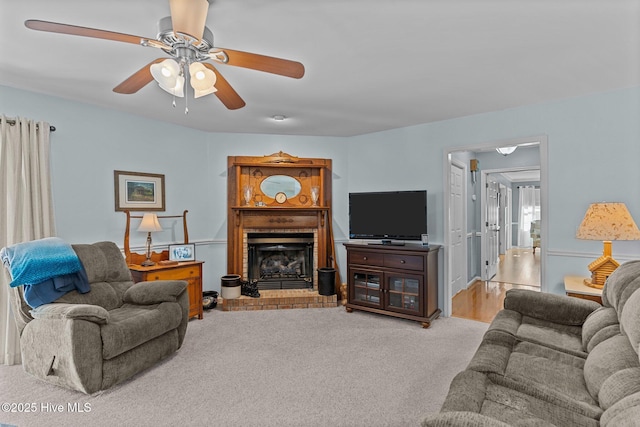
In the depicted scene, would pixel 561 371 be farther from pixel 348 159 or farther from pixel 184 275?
pixel 348 159

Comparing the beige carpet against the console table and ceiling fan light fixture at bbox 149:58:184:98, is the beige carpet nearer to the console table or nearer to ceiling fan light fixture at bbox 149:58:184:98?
the console table

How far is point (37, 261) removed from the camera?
8.52 ft

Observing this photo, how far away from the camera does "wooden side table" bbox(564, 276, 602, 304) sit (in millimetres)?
2779

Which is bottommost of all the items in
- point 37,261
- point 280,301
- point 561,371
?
point 280,301

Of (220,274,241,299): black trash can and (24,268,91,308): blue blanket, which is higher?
(24,268,91,308): blue blanket

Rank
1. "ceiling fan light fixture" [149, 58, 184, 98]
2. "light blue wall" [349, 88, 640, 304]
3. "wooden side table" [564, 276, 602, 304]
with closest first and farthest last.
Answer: "ceiling fan light fixture" [149, 58, 184, 98], "wooden side table" [564, 276, 602, 304], "light blue wall" [349, 88, 640, 304]

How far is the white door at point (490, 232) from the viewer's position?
20.3 feet

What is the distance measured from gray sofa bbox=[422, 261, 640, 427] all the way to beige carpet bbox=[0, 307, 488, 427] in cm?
69

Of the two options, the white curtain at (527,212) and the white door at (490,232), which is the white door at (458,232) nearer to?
the white door at (490,232)

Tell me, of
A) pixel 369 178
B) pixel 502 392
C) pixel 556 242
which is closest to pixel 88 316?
pixel 502 392

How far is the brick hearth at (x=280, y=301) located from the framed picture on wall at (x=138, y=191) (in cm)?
151

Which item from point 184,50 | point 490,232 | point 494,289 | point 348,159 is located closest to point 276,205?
point 348,159

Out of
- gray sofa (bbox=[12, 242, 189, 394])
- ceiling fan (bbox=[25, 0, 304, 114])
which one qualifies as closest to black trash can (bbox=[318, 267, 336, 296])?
gray sofa (bbox=[12, 242, 189, 394])

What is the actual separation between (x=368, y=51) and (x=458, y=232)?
365 cm
